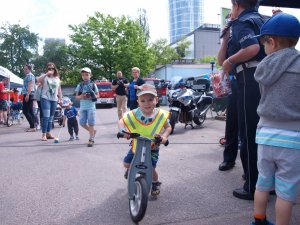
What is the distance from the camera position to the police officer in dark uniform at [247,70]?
3.50m

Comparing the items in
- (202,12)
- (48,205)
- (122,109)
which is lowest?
(48,205)

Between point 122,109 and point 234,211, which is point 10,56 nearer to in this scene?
point 122,109

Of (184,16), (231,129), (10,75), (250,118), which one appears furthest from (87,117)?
(184,16)

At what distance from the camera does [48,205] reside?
3744mm

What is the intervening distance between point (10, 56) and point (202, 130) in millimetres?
63020

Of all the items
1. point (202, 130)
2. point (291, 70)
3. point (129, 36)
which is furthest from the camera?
point (129, 36)

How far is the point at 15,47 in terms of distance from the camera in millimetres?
65312

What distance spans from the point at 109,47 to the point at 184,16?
356ft

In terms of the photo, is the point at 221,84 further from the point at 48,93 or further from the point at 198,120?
the point at 48,93

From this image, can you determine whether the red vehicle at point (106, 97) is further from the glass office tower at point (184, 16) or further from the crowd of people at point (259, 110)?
the glass office tower at point (184, 16)

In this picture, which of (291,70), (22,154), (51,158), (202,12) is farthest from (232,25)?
(202,12)

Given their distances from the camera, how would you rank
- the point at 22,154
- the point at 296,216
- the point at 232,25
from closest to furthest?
the point at 296,216 → the point at 232,25 → the point at 22,154

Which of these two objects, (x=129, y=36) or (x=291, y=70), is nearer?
(x=291, y=70)

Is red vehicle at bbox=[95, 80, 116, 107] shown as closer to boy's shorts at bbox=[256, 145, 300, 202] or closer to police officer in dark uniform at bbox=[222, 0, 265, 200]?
police officer in dark uniform at bbox=[222, 0, 265, 200]
